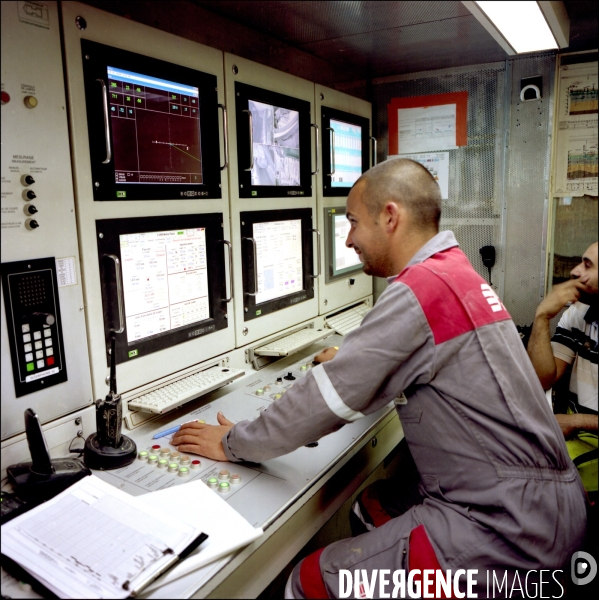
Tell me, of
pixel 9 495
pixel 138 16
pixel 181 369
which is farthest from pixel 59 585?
pixel 138 16

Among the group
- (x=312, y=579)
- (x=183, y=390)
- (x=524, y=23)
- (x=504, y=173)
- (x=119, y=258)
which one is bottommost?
(x=312, y=579)

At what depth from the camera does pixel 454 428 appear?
1.46 m

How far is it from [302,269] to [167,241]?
0.93 m

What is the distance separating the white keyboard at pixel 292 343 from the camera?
7.76 feet

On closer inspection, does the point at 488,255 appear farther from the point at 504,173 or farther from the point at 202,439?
the point at 202,439

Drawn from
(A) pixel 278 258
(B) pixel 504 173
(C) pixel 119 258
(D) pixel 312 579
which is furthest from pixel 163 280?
(B) pixel 504 173

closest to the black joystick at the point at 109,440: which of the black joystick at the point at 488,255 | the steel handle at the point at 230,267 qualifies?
the steel handle at the point at 230,267

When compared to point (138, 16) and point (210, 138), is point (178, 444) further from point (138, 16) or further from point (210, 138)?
point (138, 16)

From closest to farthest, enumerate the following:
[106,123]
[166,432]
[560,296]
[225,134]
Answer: [560,296] < [106,123] < [166,432] < [225,134]

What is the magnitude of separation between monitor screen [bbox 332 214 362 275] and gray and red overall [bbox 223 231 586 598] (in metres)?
1.42

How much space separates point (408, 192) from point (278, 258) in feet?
3.02

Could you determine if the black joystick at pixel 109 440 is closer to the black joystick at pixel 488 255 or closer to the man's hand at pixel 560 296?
the man's hand at pixel 560 296

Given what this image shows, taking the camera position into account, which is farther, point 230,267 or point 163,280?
point 230,267

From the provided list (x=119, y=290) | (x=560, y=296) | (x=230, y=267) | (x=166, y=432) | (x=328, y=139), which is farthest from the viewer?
(x=328, y=139)
